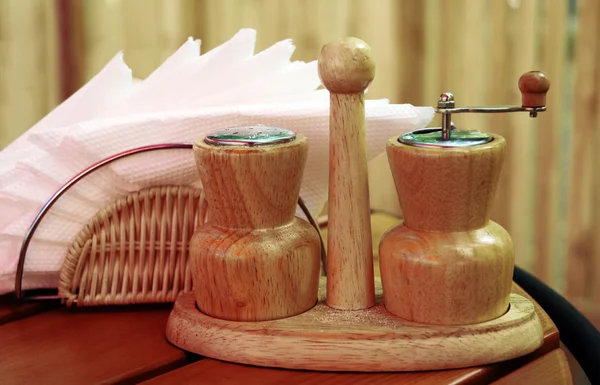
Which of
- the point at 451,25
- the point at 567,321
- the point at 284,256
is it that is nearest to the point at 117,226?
the point at 284,256

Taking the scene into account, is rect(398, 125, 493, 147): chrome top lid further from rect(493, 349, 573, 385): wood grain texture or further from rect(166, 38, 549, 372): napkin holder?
rect(493, 349, 573, 385): wood grain texture

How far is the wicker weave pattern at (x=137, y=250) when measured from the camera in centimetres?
62

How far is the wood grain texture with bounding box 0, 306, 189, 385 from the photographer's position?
518 millimetres

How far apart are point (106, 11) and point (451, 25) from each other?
2.22 ft

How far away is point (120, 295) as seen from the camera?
0.62m

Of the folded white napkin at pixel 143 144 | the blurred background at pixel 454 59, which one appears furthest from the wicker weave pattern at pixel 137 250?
the blurred background at pixel 454 59

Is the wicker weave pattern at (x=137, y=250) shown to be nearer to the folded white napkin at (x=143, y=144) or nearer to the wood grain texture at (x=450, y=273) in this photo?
the folded white napkin at (x=143, y=144)

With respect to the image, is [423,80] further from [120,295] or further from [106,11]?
[120,295]

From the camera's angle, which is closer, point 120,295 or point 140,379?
point 140,379

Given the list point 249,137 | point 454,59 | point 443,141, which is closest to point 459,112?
point 443,141

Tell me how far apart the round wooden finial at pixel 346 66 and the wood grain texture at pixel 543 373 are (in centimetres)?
23

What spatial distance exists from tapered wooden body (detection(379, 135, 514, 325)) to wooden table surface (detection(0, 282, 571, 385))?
46mm

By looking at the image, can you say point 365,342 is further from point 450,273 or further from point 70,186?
point 70,186

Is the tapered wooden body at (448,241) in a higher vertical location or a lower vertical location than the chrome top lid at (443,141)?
lower
